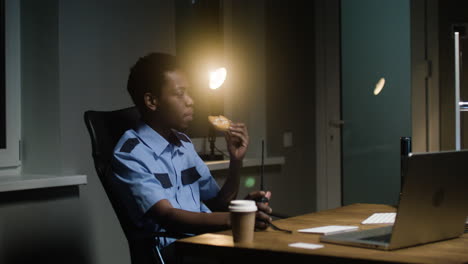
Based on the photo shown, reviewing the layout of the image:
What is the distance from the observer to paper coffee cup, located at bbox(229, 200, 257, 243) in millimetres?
1567

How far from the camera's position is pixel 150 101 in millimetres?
2336

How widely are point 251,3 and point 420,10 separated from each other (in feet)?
3.78

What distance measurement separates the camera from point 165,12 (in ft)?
11.3

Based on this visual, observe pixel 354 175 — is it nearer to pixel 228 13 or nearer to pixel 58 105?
pixel 228 13

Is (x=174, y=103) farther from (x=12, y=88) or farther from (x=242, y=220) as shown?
(x=12, y=88)

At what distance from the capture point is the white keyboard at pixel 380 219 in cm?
197

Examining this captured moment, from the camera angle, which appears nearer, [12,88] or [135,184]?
[135,184]

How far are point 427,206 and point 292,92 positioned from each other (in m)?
3.06

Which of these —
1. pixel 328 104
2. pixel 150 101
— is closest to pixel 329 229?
pixel 150 101

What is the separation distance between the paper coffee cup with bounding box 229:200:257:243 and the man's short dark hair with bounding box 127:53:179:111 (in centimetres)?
86

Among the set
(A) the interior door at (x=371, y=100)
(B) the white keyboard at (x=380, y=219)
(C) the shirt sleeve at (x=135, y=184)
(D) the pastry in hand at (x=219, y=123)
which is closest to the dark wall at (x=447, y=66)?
(A) the interior door at (x=371, y=100)

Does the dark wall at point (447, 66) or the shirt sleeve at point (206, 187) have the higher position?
the dark wall at point (447, 66)

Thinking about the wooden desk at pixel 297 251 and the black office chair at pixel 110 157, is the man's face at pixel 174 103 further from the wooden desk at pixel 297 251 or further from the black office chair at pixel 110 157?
the wooden desk at pixel 297 251

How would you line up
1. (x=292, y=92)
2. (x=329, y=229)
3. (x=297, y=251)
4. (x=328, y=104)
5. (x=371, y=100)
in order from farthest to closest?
(x=371, y=100) → (x=328, y=104) → (x=292, y=92) → (x=329, y=229) → (x=297, y=251)
